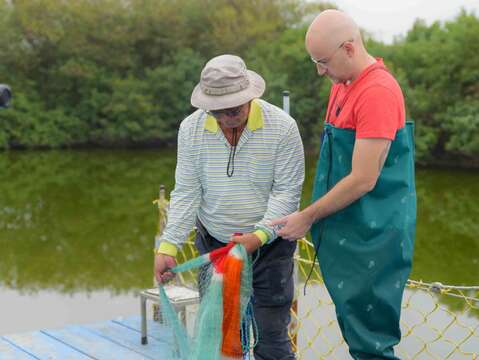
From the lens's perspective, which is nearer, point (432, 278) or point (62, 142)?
point (432, 278)

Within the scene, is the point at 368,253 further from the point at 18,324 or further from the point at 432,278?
the point at 432,278

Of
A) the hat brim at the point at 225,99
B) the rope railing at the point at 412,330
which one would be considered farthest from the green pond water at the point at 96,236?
the hat brim at the point at 225,99

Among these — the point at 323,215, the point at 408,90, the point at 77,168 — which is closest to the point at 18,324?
the point at 323,215

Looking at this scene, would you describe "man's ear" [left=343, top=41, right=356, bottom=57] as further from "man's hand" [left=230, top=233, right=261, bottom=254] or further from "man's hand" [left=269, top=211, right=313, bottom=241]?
"man's hand" [left=230, top=233, right=261, bottom=254]

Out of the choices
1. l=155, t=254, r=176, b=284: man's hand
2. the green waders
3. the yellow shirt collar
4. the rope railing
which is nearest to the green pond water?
the rope railing

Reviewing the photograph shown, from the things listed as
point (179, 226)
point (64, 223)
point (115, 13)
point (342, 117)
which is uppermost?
point (115, 13)

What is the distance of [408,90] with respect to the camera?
1559 centimetres

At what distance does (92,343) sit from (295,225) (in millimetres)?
1636

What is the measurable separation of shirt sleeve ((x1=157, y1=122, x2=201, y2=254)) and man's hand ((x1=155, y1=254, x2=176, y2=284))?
0.03m

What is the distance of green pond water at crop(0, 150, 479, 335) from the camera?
6.22m

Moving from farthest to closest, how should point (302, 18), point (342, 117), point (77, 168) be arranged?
point (302, 18), point (77, 168), point (342, 117)

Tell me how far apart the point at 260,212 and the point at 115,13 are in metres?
20.3

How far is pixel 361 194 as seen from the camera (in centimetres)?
165

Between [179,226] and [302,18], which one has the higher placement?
[302,18]
